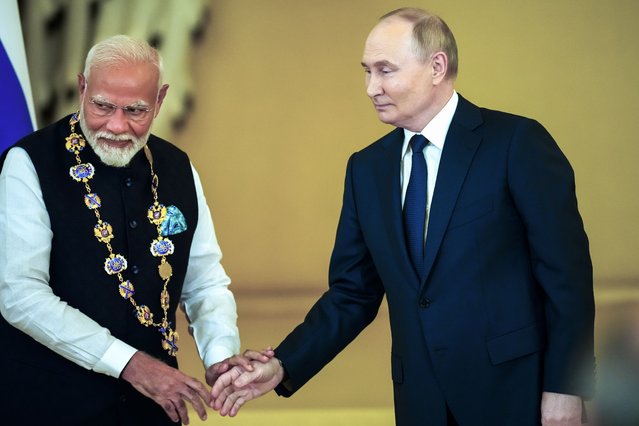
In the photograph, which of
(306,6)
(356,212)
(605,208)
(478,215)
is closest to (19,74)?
(306,6)

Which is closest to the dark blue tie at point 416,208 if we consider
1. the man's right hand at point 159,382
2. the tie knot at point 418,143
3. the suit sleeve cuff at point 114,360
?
the tie knot at point 418,143

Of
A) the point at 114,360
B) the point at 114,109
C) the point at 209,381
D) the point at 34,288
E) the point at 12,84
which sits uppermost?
the point at 12,84

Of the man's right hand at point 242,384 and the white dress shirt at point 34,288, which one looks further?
the man's right hand at point 242,384

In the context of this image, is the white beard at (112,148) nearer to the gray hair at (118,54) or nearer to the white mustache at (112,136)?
the white mustache at (112,136)

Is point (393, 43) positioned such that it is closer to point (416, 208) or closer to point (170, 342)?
point (416, 208)

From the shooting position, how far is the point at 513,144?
2383mm

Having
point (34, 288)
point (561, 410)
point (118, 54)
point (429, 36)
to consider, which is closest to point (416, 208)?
point (429, 36)

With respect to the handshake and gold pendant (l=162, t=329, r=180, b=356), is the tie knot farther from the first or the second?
gold pendant (l=162, t=329, r=180, b=356)

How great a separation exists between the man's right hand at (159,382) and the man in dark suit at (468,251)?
0.55m

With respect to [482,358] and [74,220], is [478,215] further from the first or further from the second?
[74,220]

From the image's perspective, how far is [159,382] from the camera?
2.44 meters

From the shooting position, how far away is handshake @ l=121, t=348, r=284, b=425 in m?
2.44

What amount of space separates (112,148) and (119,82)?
0.18m

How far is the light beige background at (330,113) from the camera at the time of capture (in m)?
4.91
